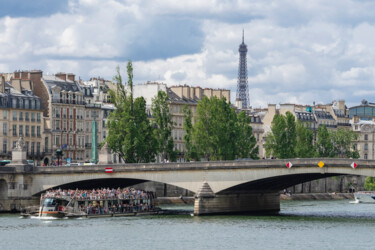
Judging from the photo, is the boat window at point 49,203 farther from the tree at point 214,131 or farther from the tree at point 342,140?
the tree at point 342,140

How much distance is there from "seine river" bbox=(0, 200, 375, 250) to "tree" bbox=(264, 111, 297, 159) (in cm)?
4509

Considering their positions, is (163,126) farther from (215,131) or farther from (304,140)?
(304,140)

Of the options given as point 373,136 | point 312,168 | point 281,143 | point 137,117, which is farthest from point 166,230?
point 373,136

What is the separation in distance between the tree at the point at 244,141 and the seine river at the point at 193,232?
30.2 meters

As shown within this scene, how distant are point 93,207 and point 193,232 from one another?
723 inches

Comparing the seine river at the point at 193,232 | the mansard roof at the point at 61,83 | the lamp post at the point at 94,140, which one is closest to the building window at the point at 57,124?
the mansard roof at the point at 61,83

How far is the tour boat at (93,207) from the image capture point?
320ft

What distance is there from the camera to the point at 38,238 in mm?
80000

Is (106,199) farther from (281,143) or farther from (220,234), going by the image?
(281,143)

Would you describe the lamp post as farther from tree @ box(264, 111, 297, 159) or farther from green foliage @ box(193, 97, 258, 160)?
tree @ box(264, 111, 297, 159)

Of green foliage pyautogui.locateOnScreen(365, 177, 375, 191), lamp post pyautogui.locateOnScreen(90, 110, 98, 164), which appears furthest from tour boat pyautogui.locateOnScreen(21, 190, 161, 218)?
green foliage pyautogui.locateOnScreen(365, 177, 375, 191)

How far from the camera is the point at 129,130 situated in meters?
116

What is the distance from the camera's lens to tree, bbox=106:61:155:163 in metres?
116

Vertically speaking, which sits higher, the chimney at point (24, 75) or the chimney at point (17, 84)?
the chimney at point (24, 75)
